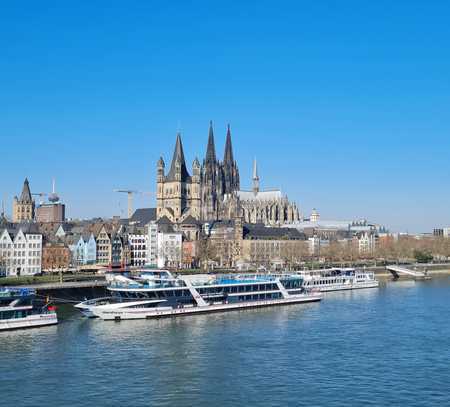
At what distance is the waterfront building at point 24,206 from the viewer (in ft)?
548

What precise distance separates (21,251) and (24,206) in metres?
63.6

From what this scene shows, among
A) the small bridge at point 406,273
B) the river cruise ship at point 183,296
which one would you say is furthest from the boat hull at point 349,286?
the small bridge at point 406,273

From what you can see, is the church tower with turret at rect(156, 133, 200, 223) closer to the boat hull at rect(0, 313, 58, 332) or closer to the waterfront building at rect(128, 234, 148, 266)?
the waterfront building at rect(128, 234, 148, 266)

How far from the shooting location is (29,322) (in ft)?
195

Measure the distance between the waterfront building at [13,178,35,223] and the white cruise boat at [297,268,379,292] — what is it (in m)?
83.0

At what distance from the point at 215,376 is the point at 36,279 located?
176 feet

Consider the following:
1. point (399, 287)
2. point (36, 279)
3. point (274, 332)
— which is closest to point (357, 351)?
point (274, 332)

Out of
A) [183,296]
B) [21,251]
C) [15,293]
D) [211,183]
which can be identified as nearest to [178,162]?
[211,183]

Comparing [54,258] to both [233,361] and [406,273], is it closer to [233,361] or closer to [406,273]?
[406,273]

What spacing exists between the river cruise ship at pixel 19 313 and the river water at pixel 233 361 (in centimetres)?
134

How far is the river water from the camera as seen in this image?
3766 centimetres

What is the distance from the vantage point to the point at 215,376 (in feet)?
138

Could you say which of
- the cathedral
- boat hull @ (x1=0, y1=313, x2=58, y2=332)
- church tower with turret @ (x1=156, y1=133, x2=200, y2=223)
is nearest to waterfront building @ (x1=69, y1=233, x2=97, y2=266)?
the cathedral

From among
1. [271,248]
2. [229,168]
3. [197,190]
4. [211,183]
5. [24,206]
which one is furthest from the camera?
[229,168]
